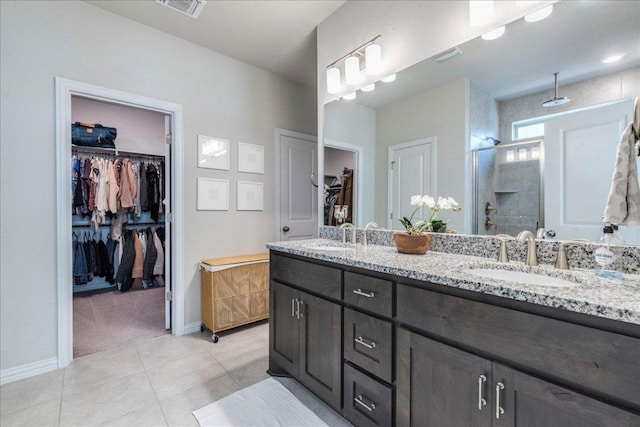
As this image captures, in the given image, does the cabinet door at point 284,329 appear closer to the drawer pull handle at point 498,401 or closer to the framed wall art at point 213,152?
the drawer pull handle at point 498,401

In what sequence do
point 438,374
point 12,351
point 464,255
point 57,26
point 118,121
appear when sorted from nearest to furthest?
1. point 438,374
2. point 464,255
3. point 12,351
4. point 57,26
5. point 118,121

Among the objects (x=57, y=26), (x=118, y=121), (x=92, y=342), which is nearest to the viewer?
(x=57, y=26)

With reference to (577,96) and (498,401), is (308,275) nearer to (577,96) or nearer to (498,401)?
(498,401)

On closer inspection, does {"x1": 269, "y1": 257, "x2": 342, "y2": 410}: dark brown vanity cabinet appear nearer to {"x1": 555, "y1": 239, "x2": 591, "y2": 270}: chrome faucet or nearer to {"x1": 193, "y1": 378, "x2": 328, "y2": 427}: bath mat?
{"x1": 193, "y1": 378, "x2": 328, "y2": 427}: bath mat

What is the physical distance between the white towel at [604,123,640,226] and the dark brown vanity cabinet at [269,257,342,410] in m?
1.19

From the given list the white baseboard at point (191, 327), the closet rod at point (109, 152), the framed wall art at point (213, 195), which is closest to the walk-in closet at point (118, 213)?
the closet rod at point (109, 152)

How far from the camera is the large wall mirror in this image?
118 cm

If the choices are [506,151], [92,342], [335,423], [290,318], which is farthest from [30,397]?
[506,151]

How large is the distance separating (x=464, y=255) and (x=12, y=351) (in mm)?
2939

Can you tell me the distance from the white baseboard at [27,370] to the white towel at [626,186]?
10.9ft

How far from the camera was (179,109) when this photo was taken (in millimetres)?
2602

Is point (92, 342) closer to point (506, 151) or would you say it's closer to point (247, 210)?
point (247, 210)

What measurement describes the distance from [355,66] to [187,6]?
1.36 m

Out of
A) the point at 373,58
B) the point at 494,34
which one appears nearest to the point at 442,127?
the point at 494,34
